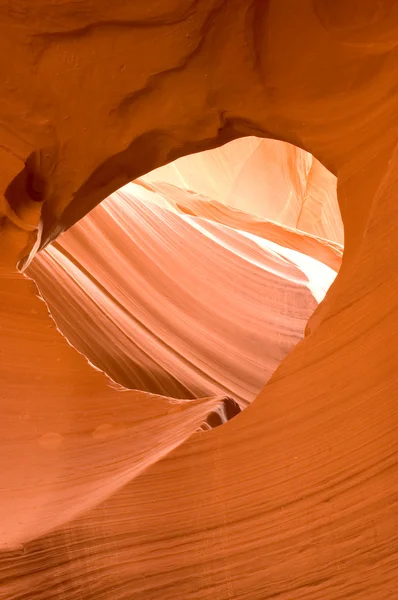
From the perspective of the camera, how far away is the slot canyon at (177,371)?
1293 mm

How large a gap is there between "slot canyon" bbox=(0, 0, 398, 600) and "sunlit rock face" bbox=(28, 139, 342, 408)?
0.06ft

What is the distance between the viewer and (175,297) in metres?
2.87

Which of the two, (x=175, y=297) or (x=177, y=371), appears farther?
(x=175, y=297)

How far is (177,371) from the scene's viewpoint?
257 cm

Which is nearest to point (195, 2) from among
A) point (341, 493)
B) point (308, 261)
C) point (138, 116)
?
point (138, 116)

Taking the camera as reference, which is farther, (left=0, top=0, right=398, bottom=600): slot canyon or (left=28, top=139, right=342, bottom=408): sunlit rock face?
(left=28, top=139, right=342, bottom=408): sunlit rock face

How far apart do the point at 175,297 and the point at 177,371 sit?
39 cm

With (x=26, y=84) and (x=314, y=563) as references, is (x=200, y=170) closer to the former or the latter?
(x=26, y=84)

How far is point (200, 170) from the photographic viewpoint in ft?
19.1

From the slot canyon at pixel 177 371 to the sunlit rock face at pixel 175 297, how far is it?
18mm

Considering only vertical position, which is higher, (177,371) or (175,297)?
(175,297)

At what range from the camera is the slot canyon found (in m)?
1.29

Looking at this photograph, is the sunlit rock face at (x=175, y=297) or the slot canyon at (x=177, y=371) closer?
the slot canyon at (x=177, y=371)

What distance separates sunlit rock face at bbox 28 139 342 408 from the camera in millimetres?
2521
